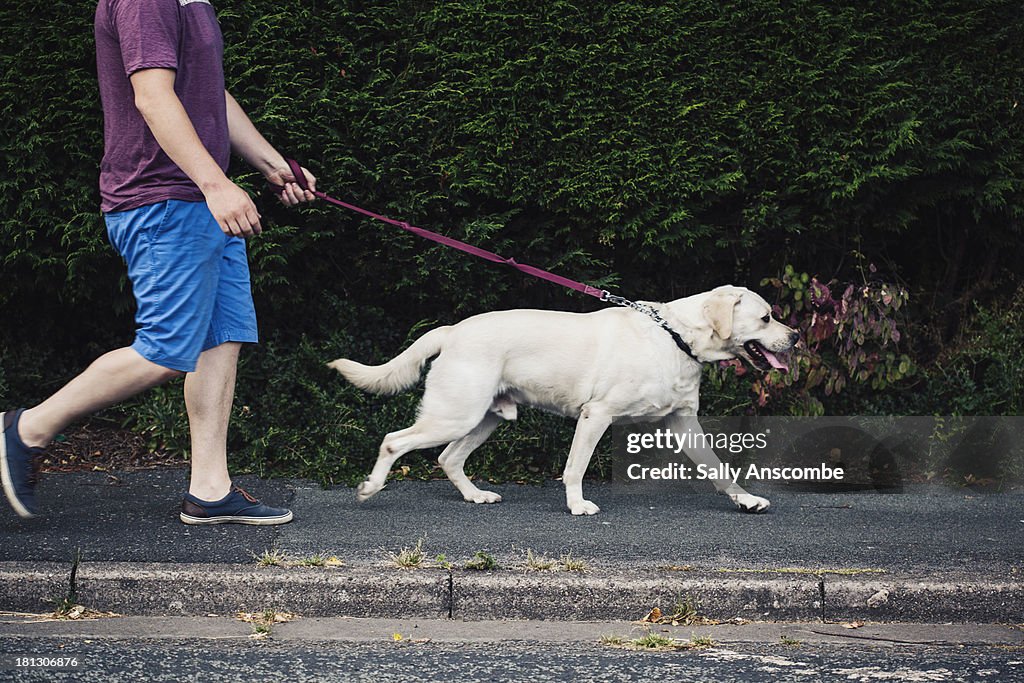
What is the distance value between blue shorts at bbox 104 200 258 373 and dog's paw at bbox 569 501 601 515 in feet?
5.71

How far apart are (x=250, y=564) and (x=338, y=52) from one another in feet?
10.2

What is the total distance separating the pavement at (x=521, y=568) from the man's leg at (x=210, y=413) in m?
0.18

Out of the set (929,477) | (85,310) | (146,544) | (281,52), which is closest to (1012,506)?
(929,477)

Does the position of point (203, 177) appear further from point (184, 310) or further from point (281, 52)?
point (281, 52)

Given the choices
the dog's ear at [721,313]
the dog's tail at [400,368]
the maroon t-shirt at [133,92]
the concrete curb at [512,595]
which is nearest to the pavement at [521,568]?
the concrete curb at [512,595]

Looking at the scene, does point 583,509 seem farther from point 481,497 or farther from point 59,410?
point 59,410

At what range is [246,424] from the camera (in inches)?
234

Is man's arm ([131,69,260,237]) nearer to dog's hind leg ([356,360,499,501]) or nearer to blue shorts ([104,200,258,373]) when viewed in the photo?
blue shorts ([104,200,258,373])

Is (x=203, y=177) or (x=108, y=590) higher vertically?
(x=203, y=177)

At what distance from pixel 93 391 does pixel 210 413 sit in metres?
0.54

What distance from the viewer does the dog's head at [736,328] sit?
5.06m

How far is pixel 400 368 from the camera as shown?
5.07m

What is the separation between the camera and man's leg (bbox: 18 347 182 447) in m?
4.06

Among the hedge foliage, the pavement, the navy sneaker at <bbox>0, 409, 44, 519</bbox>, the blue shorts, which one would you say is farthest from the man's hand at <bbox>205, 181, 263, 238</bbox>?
the hedge foliage
